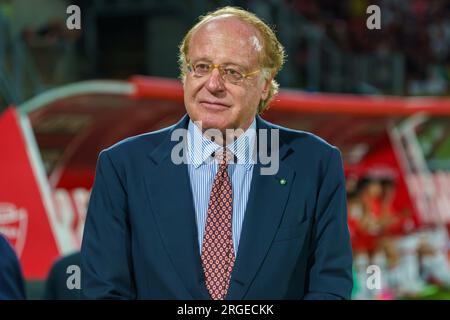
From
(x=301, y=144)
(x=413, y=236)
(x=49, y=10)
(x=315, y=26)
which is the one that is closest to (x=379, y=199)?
(x=413, y=236)

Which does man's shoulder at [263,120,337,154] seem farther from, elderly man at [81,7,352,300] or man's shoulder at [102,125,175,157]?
man's shoulder at [102,125,175,157]

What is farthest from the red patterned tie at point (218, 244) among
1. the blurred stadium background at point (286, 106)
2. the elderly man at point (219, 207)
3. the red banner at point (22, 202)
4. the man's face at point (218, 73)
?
the red banner at point (22, 202)

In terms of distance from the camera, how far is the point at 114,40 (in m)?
6.12

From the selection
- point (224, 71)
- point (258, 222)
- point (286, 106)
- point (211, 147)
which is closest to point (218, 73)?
point (224, 71)

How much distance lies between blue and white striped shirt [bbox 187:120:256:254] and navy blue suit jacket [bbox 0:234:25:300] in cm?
74

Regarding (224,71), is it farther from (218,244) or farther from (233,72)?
(218,244)

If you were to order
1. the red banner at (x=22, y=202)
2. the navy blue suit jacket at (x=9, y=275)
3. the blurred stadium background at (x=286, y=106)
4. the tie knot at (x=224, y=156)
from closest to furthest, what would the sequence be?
1. the tie knot at (x=224, y=156)
2. the navy blue suit jacket at (x=9, y=275)
3. the red banner at (x=22, y=202)
4. the blurred stadium background at (x=286, y=106)

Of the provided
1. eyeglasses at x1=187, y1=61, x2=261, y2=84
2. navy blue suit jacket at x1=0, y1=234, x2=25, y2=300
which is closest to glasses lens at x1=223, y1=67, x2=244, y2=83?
eyeglasses at x1=187, y1=61, x2=261, y2=84

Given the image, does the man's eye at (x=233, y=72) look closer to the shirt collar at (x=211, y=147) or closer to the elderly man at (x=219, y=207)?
the elderly man at (x=219, y=207)

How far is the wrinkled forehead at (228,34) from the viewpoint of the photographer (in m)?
1.50

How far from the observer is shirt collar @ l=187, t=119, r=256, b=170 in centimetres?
157

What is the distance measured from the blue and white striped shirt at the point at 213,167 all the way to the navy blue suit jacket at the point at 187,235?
2 cm

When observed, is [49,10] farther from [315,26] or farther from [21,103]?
[315,26]

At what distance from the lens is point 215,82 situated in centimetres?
148
